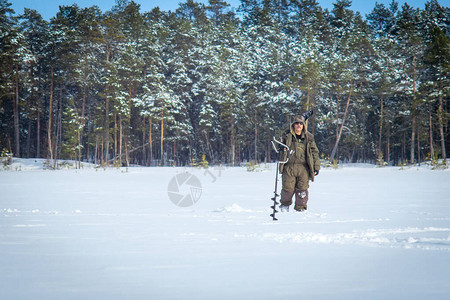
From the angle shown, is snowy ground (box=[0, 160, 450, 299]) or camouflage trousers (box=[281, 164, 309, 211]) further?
camouflage trousers (box=[281, 164, 309, 211])

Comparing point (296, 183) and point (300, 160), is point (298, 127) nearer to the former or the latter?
point (300, 160)

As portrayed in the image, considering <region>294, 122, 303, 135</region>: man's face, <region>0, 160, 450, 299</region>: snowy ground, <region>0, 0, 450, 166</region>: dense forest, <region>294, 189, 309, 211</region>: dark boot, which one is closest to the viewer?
<region>0, 160, 450, 299</region>: snowy ground

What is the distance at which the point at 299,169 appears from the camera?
25.8 feet

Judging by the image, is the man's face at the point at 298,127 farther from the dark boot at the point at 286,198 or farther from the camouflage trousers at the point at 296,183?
the dark boot at the point at 286,198

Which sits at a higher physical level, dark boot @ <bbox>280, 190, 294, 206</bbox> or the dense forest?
the dense forest

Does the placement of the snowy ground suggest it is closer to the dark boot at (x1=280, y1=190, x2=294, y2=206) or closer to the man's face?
the dark boot at (x1=280, y1=190, x2=294, y2=206)

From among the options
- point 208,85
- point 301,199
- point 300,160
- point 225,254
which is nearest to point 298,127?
point 300,160

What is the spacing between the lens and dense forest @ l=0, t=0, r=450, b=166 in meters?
36.2

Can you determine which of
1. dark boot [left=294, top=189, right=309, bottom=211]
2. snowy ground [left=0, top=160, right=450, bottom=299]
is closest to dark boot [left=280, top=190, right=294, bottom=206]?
dark boot [left=294, top=189, right=309, bottom=211]

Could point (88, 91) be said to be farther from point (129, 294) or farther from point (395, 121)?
point (129, 294)

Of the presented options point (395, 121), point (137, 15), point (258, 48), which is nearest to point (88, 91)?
point (137, 15)

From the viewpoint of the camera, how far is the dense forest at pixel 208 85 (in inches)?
1425

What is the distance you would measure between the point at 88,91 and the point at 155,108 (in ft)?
25.6

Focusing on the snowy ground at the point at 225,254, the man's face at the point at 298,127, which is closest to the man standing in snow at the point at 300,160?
the man's face at the point at 298,127
